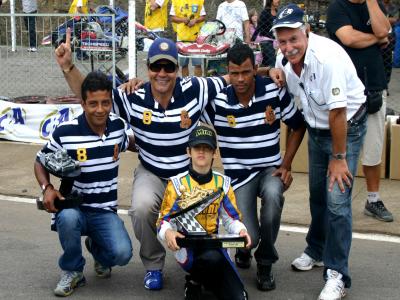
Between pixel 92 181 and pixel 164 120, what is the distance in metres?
0.61

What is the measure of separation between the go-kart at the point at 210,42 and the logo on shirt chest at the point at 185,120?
210 inches

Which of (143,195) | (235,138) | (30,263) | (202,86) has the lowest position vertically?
(30,263)

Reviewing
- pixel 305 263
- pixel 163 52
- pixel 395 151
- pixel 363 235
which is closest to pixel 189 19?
pixel 395 151

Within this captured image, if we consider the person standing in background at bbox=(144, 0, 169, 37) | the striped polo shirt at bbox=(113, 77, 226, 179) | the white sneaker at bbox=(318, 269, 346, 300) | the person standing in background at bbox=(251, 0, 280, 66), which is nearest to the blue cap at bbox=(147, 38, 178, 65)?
the striped polo shirt at bbox=(113, 77, 226, 179)

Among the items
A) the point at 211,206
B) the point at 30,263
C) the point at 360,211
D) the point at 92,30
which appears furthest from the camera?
the point at 92,30

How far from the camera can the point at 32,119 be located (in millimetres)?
9305

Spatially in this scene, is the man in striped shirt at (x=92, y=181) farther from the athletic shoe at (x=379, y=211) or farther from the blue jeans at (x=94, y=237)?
the athletic shoe at (x=379, y=211)

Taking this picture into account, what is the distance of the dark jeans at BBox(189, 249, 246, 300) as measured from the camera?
14.9ft

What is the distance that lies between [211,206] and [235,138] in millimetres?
708

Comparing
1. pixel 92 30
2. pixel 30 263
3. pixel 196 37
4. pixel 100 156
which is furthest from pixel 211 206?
pixel 196 37

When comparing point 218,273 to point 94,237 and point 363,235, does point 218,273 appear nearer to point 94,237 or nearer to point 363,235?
point 94,237

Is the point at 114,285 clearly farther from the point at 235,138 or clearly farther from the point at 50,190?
the point at 235,138

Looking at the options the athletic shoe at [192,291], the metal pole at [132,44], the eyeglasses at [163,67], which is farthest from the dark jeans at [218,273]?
the metal pole at [132,44]

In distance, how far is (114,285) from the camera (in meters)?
5.17
